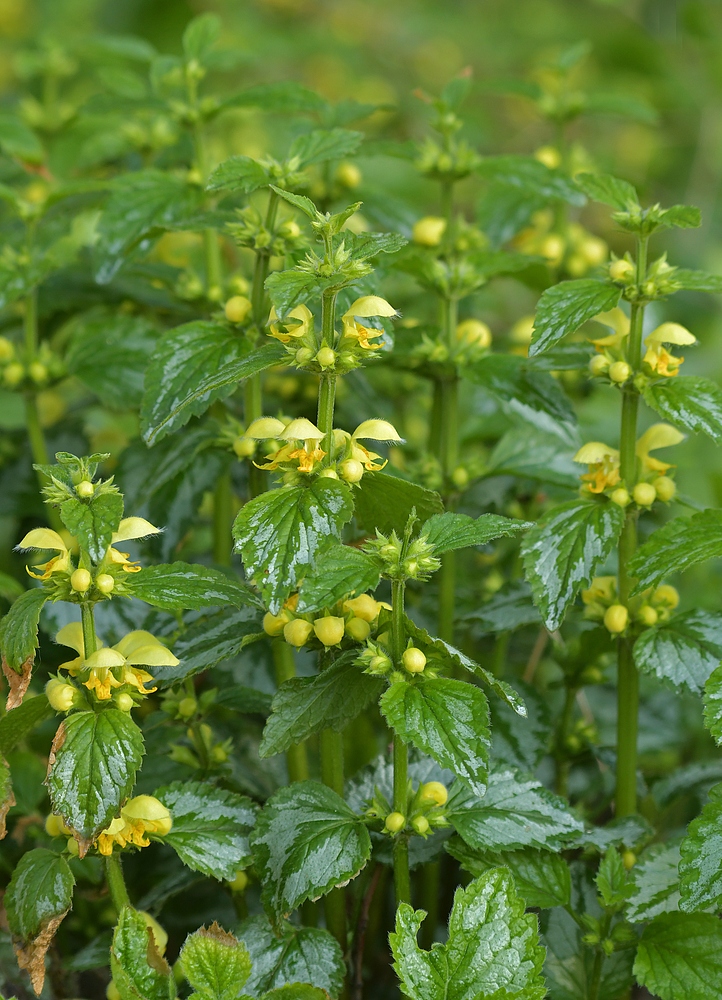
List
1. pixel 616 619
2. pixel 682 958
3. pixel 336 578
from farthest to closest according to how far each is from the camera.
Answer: pixel 616 619
pixel 682 958
pixel 336 578

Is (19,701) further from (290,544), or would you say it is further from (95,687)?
(290,544)

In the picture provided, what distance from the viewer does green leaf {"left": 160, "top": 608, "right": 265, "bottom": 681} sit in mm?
864

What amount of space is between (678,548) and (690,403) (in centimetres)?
13

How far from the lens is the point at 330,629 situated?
85 cm

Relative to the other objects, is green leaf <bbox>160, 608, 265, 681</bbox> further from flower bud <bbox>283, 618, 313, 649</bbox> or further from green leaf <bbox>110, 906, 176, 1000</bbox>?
green leaf <bbox>110, 906, 176, 1000</bbox>

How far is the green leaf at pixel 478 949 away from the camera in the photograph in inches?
31.9

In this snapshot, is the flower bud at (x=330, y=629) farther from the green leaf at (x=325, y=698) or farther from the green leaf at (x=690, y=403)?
the green leaf at (x=690, y=403)

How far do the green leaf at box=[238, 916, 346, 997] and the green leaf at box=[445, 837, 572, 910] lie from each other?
0.14m

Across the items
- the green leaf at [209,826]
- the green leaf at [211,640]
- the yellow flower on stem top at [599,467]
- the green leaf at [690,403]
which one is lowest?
the green leaf at [209,826]

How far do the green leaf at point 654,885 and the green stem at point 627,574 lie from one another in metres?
0.10

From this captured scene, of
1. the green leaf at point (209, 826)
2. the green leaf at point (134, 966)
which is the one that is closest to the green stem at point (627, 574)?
the green leaf at point (209, 826)

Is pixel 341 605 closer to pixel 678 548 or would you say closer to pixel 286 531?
pixel 286 531

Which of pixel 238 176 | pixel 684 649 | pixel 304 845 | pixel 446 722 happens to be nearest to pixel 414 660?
pixel 446 722

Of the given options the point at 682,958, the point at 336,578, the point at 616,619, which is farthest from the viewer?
the point at 616,619
